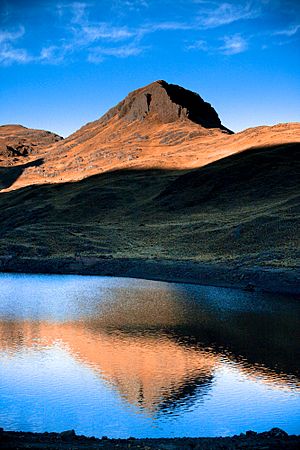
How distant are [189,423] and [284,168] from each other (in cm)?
10850

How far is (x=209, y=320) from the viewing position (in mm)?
45062

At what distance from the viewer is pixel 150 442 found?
1953 centimetres

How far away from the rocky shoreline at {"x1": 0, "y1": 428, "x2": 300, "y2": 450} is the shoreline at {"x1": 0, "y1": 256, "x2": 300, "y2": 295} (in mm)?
38285

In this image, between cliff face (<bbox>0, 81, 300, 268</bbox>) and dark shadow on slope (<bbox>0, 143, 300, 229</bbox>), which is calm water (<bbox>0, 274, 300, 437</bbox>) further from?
dark shadow on slope (<bbox>0, 143, 300, 229</bbox>)

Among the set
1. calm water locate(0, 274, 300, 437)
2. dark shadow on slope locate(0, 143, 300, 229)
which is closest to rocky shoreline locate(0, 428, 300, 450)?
calm water locate(0, 274, 300, 437)

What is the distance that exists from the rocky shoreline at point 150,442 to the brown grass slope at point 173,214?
4420cm

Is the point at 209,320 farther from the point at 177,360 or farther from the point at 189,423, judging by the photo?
the point at 189,423

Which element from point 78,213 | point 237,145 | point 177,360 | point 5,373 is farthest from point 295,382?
point 237,145

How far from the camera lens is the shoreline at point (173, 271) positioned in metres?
60.0

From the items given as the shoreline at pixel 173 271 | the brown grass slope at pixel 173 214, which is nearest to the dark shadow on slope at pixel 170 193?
the brown grass slope at pixel 173 214

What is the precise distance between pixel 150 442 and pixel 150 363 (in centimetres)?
1294

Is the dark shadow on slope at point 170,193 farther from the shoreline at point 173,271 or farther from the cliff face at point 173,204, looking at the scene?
the shoreline at point 173,271

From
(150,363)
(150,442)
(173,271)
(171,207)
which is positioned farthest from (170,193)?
(150,442)

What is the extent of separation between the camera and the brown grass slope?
78000mm
